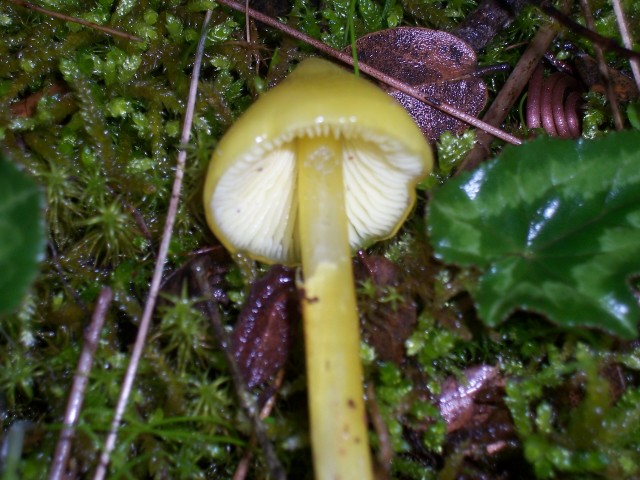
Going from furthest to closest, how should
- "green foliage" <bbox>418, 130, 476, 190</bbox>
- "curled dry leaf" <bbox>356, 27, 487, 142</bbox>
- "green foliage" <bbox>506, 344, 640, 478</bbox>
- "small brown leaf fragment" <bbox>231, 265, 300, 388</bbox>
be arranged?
"curled dry leaf" <bbox>356, 27, 487, 142</bbox> → "green foliage" <bbox>418, 130, 476, 190</bbox> → "small brown leaf fragment" <bbox>231, 265, 300, 388</bbox> → "green foliage" <bbox>506, 344, 640, 478</bbox>

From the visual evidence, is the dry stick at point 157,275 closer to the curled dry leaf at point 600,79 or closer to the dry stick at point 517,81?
the dry stick at point 517,81

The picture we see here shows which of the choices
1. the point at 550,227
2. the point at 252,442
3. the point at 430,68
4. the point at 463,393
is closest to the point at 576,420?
the point at 463,393

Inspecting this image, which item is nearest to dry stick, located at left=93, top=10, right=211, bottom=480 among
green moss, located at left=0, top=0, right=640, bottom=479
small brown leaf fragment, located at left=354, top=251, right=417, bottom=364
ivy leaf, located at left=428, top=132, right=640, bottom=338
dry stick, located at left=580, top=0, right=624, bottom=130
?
green moss, located at left=0, top=0, right=640, bottom=479

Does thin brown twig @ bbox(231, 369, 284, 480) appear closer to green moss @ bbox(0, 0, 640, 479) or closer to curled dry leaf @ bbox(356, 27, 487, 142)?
green moss @ bbox(0, 0, 640, 479)

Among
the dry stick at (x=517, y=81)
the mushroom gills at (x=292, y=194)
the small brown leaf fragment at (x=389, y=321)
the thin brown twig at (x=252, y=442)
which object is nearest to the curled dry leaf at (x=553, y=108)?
the dry stick at (x=517, y=81)

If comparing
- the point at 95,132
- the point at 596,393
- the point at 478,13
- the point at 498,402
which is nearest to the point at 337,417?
the point at 498,402

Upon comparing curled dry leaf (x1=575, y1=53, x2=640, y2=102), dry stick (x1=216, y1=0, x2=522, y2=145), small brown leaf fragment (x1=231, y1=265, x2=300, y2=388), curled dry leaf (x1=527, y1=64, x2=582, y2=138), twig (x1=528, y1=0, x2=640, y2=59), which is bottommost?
small brown leaf fragment (x1=231, y1=265, x2=300, y2=388)

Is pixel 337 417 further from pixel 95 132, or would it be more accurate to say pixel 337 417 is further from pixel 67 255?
pixel 95 132
